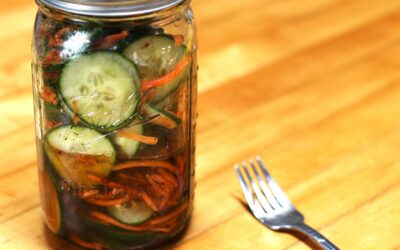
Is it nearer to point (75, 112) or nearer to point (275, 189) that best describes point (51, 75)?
point (75, 112)

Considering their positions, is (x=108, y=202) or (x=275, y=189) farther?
(x=275, y=189)

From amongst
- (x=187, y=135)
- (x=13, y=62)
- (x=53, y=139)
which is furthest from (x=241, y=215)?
(x=13, y=62)

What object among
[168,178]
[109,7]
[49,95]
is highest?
[109,7]

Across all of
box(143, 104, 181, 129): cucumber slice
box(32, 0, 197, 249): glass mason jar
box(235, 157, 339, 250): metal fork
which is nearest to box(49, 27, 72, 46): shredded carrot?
box(32, 0, 197, 249): glass mason jar

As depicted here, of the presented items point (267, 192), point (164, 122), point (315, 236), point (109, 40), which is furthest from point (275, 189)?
point (109, 40)

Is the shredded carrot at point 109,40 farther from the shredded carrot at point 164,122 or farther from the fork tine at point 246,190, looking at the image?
the fork tine at point 246,190

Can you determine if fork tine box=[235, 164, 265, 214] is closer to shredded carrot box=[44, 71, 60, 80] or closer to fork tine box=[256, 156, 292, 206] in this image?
fork tine box=[256, 156, 292, 206]
